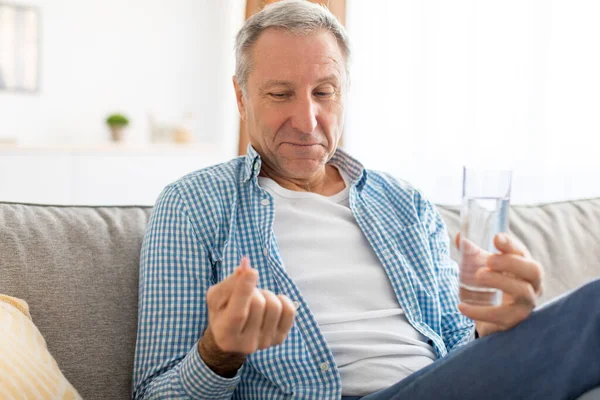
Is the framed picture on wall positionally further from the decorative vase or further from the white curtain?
the white curtain

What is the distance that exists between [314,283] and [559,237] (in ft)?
2.92

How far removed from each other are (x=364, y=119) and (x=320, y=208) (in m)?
2.02

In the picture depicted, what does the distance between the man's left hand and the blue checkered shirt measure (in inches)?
14.4

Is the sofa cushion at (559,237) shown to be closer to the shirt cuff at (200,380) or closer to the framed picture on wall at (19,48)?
the shirt cuff at (200,380)

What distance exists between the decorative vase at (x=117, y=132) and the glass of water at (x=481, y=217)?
4555 mm

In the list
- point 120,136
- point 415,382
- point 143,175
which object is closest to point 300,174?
point 415,382

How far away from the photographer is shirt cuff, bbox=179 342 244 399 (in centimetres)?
113

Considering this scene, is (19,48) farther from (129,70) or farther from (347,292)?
(347,292)

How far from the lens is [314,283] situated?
1419 millimetres

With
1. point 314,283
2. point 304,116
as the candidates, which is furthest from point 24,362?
point 304,116

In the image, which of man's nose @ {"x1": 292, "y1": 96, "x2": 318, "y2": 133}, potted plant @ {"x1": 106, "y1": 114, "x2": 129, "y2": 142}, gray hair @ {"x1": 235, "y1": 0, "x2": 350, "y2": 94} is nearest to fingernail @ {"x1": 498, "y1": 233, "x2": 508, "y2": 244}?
man's nose @ {"x1": 292, "y1": 96, "x2": 318, "y2": 133}

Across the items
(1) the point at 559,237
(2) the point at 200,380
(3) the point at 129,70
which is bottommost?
(2) the point at 200,380

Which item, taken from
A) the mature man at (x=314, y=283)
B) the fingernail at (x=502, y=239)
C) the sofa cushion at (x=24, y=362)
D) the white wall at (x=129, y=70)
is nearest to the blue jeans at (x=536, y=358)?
the mature man at (x=314, y=283)

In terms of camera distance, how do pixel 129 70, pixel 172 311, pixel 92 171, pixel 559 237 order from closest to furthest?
pixel 172 311 < pixel 559 237 < pixel 92 171 < pixel 129 70
